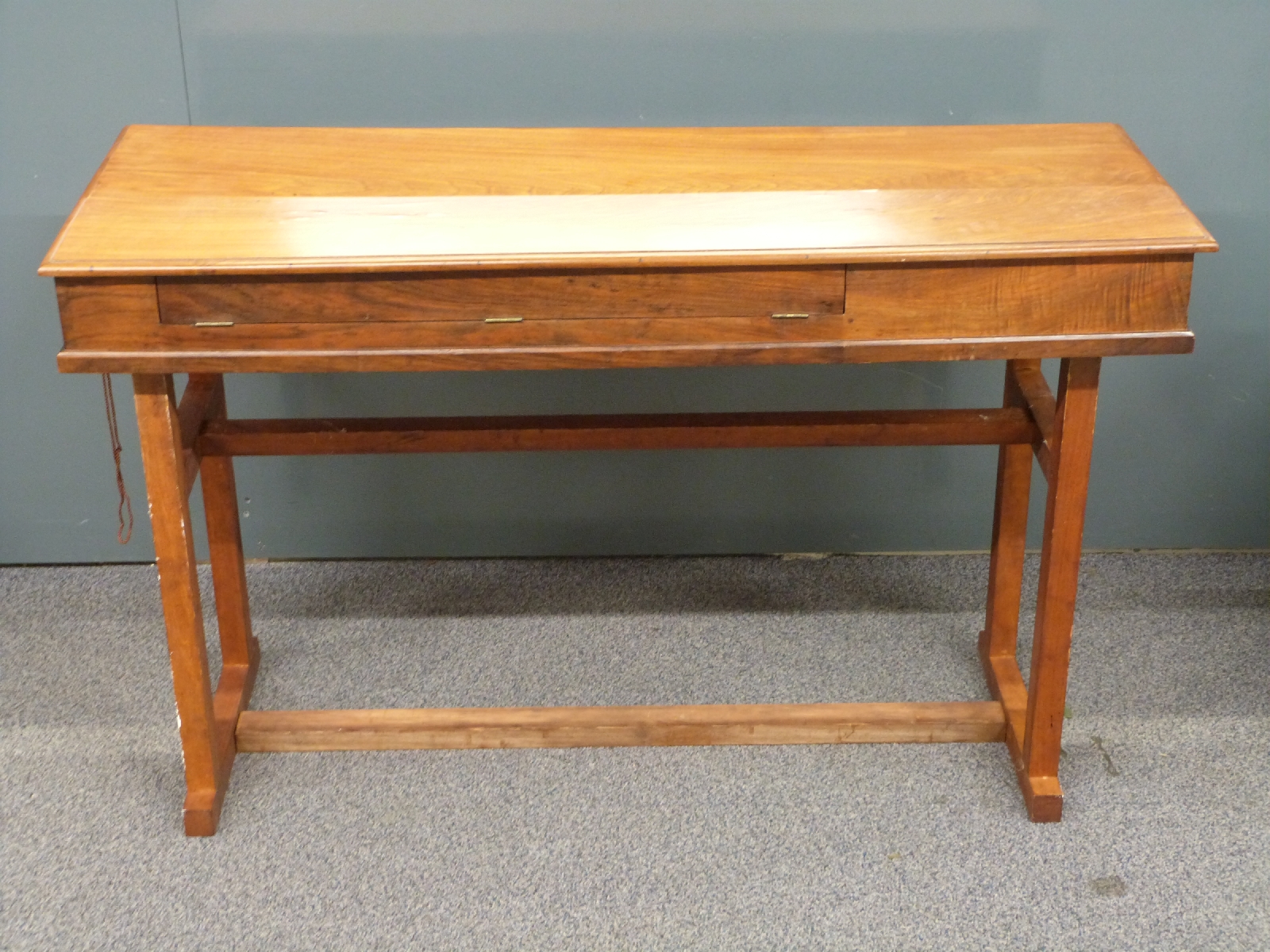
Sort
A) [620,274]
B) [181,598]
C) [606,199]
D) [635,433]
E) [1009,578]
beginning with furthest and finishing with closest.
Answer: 1. [1009,578]
2. [635,433]
3. [181,598]
4. [606,199]
5. [620,274]

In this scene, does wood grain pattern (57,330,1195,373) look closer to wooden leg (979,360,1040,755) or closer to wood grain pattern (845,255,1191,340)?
wood grain pattern (845,255,1191,340)

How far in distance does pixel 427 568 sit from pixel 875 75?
4.80 ft

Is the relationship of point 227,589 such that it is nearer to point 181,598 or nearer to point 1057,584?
point 181,598

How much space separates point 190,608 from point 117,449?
0.39m

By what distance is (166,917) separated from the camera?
216 cm

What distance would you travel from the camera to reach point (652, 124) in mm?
2715

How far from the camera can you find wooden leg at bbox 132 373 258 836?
208cm

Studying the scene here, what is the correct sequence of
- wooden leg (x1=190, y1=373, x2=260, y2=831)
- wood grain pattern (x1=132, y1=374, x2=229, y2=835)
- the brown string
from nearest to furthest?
wood grain pattern (x1=132, y1=374, x2=229, y2=835) < the brown string < wooden leg (x1=190, y1=373, x2=260, y2=831)

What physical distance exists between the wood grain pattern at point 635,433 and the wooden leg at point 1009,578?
171mm

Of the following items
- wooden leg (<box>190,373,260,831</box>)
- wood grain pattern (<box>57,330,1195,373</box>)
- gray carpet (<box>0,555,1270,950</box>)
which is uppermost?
wood grain pattern (<box>57,330,1195,373</box>)

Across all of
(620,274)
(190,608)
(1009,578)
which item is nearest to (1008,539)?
(1009,578)

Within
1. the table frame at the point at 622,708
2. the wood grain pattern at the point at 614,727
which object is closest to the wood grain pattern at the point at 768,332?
the table frame at the point at 622,708

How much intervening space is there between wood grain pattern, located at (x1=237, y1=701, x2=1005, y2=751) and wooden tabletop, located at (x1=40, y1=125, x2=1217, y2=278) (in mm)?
960

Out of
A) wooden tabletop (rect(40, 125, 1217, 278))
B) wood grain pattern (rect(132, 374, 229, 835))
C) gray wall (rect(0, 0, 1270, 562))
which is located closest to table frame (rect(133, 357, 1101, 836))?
wood grain pattern (rect(132, 374, 229, 835))
